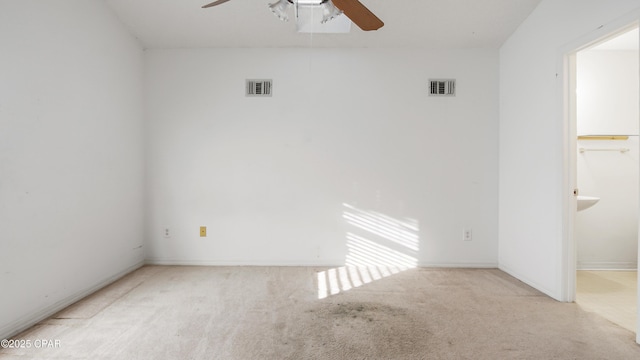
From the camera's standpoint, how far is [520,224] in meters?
2.99

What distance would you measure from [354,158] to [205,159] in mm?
1678

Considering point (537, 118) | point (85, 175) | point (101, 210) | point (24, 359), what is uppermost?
point (537, 118)

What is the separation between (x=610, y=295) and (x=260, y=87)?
3887 mm

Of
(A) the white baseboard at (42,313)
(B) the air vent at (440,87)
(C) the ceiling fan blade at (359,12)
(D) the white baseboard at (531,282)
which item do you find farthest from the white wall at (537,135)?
(A) the white baseboard at (42,313)

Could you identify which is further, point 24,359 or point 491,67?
point 491,67

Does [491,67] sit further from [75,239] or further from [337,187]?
[75,239]

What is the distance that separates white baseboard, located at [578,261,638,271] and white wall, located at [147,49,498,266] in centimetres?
106

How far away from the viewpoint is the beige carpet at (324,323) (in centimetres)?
175

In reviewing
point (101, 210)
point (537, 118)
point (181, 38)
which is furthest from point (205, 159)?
point (537, 118)

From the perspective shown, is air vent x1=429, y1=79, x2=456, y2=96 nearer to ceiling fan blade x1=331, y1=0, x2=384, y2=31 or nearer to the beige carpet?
ceiling fan blade x1=331, y1=0, x2=384, y2=31

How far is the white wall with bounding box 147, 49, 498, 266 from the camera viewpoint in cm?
337

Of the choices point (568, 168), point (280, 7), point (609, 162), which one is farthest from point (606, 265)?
point (280, 7)

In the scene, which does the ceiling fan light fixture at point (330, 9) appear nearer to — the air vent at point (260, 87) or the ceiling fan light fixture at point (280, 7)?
the ceiling fan light fixture at point (280, 7)

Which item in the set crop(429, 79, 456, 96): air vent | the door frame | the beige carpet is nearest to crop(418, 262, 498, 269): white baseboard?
the beige carpet
